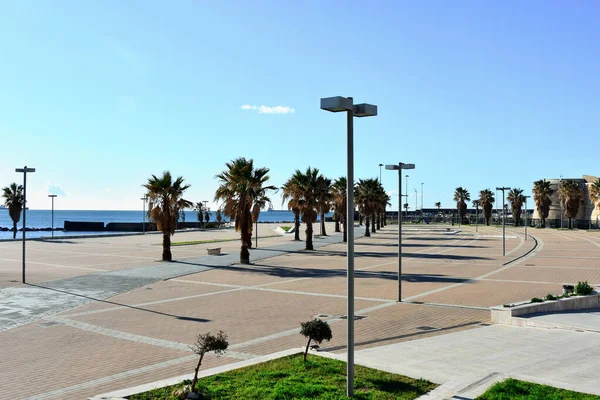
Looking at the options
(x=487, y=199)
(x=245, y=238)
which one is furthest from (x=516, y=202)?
(x=245, y=238)

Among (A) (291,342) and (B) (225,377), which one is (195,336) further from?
(B) (225,377)

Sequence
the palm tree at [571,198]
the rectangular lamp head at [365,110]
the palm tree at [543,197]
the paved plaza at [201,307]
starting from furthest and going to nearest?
the palm tree at [543,197] → the palm tree at [571,198] → the paved plaza at [201,307] → the rectangular lamp head at [365,110]

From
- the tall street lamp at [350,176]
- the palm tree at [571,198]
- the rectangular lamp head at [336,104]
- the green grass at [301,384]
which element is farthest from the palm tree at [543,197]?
the rectangular lamp head at [336,104]

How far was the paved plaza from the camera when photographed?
35.3 feet

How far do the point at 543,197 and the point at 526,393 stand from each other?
10320cm

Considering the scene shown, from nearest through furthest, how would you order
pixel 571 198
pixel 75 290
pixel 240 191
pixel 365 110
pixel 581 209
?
pixel 365 110, pixel 75 290, pixel 240 191, pixel 571 198, pixel 581 209

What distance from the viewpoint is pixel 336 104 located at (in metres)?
7.90

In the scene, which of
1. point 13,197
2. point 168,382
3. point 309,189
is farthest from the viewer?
point 13,197

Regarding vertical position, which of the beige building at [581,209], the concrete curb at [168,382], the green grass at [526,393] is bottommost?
the concrete curb at [168,382]

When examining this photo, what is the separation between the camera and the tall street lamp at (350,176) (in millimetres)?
7984

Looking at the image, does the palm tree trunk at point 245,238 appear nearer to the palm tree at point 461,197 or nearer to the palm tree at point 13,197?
the palm tree at point 13,197

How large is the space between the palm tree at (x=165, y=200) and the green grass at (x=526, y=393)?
2703 cm

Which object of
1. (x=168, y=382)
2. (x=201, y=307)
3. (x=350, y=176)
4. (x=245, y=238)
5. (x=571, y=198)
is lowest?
(x=201, y=307)

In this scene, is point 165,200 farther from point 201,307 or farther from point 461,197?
point 461,197
